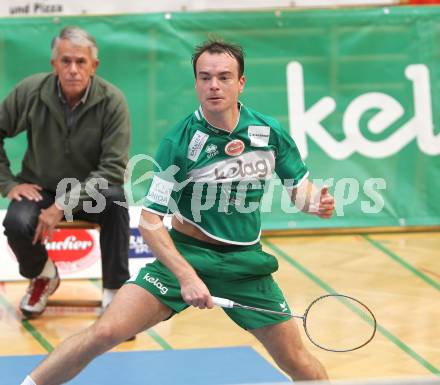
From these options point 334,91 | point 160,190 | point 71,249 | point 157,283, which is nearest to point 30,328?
point 71,249

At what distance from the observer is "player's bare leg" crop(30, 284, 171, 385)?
4.99 metres

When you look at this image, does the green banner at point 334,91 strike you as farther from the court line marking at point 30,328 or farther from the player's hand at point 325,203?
the player's hand at point 325,203

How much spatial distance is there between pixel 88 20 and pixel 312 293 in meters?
2.96

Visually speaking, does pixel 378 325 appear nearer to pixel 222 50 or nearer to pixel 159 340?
pixel 159 340

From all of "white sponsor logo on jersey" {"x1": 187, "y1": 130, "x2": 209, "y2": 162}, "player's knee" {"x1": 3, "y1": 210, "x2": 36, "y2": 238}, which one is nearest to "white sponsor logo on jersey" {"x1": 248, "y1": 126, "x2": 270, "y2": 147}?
"white sponsor logo on jersey" {"x1": 187, "y1": 130, "x2": 209, "y2": 162}

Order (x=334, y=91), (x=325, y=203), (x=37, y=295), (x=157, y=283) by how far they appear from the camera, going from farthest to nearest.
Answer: (x=334, y=91)
(x=37, y=295)
(x=325, y=203)
(x=157, y=283)

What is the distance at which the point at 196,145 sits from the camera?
5.20 metres

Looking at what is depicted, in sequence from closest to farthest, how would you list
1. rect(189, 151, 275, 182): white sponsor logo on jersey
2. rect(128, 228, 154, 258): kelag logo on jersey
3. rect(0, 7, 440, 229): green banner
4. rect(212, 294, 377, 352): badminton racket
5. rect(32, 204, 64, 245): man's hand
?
1. rect(189, 151, 275, 182): white sponsor logo on jersey
2. rect(212, 294, 377, 352): badminton racket
3. rect(32, 204, 64, 245): man's hand
4. rect(128, 228, 154, 258): kelag logo on jersey
5. rect(0, 7, 440, 229): green banner

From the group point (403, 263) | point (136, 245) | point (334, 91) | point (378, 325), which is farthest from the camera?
point (334, 91)

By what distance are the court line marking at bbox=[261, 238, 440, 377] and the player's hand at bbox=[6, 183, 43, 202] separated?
7.26 ft

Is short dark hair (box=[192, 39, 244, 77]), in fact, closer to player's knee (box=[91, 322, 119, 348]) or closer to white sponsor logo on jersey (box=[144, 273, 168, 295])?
white sponsor logo on jersey (box=[144, 273, 168, 295])

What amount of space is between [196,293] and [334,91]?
16.5ft

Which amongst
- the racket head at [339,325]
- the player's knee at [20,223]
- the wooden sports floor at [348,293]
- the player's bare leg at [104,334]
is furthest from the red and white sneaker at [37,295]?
the player's bare leg at [104,334]

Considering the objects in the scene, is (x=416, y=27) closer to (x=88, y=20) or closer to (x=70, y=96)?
(x=88, y=20)
